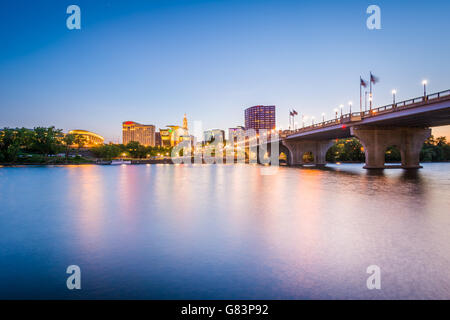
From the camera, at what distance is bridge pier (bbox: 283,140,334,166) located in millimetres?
86938

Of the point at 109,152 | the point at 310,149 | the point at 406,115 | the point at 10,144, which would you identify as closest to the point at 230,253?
the point at 406,115

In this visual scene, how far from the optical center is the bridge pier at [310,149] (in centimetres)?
8694

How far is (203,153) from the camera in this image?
7480 inches

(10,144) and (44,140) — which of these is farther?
(44,140)

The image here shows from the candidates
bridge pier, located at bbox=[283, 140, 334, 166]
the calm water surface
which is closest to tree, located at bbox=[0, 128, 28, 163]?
bridge pier, located at bbox=[283, 140, 334, 166]

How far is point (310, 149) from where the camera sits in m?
89.1

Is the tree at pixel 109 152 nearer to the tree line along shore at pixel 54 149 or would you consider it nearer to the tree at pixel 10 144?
the tree line along shore at pixel 54 149

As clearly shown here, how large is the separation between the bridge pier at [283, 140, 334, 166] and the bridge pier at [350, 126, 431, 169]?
32284 millimetres

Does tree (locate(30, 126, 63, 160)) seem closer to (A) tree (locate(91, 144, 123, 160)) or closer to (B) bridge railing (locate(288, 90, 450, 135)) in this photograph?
(A) tree (locate(91, 144, 123, 160))

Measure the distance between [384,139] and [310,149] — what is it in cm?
3655

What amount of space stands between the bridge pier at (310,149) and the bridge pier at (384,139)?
32.3 metres

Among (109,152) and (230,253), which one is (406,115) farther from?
(109,152)
